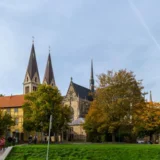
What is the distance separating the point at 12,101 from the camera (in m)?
71.9

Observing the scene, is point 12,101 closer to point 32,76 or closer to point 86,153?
point 32,76

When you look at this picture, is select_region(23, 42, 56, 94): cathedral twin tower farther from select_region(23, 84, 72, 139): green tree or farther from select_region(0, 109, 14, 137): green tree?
select_region(23, 84, 72, 139): green tree

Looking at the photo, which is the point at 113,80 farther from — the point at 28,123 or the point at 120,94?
the point at 28,123

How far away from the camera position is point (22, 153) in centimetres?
2509

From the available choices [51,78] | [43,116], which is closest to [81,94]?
[51,78]

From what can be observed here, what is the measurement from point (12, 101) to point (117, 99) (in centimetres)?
3742

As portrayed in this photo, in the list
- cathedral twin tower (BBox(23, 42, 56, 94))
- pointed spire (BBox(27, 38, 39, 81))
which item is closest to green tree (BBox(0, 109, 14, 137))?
cathedral twin tower (BBox(23, 42, 56, 94))

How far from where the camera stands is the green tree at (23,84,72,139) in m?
48.7

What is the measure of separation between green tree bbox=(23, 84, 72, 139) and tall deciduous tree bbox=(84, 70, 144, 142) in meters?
9.24

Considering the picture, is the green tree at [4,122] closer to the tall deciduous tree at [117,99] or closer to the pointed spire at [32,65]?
the tall deciduous tree at [117,99]

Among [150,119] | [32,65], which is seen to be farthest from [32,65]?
[150,119]

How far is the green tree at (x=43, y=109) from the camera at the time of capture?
4866cm

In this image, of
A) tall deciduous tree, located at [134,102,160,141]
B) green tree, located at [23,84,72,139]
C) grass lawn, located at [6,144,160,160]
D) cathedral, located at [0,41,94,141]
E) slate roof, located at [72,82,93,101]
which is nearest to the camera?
grass lawn, located at [6,144,160,160]

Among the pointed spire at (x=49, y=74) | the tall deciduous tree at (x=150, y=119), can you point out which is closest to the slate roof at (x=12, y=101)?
the pointed spire at (x=49, y=74)
